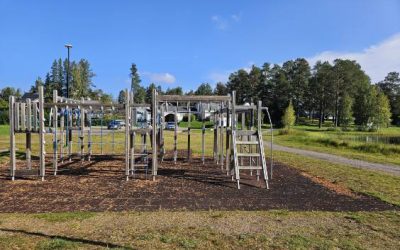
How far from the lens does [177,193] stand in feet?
26.5

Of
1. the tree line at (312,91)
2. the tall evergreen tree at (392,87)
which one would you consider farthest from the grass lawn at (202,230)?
the tall evergreen tree at (392,87)

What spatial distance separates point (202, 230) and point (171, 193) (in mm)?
2886

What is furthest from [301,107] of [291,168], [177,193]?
[177,193]

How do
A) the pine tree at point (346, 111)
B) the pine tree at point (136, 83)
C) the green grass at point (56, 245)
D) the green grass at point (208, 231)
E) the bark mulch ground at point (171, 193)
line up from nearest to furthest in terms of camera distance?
1. the green grass at point (56, 245)
2. the green grass at point (208, 231)
3. the bark mulch ground at point (171, 193)
4. the pine tree at point (346, 111)
5. the pine tree at point (136, 83)

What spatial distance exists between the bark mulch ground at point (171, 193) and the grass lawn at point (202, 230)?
0.55 m

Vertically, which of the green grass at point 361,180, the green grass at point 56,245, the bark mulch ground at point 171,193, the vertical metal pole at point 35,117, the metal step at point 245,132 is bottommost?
the green grass at point 361,180

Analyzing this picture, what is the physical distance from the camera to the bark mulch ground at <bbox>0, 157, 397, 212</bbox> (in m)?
6.85

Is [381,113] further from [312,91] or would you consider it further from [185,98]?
[185,98]

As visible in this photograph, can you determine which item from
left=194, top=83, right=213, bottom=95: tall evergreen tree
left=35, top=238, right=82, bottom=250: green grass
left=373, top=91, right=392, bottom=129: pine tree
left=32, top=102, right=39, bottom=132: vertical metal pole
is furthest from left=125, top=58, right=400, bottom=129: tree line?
left=35, top=238, right=82, bottom=250: green grass

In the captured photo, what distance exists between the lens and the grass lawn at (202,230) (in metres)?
4.68

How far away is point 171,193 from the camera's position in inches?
317

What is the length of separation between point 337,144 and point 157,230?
22768 mm

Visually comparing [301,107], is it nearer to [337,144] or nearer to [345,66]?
[345,66]

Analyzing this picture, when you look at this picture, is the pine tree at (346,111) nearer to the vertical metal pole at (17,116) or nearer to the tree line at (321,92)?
the tree line at (321,92)
